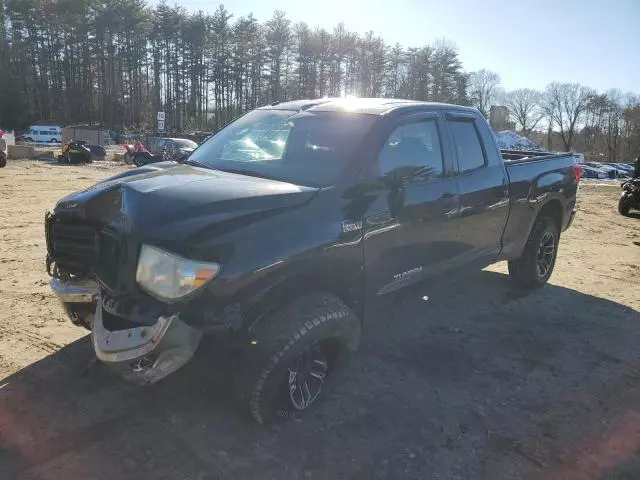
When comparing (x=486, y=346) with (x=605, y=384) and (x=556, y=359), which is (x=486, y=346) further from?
(x=605, y=384)

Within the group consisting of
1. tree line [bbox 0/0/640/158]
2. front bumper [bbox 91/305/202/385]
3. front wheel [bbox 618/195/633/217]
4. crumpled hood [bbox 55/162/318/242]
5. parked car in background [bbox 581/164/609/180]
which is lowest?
parked car in background [bbox 581/164/609/180]

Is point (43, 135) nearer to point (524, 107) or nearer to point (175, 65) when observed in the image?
point (175, 65)

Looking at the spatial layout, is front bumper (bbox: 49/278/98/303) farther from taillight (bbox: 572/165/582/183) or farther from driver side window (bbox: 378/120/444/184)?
taillight (bbox: 572/165/582/183)

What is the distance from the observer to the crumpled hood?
107 inches

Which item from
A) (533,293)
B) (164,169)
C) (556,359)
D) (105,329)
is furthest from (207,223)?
(533,293)

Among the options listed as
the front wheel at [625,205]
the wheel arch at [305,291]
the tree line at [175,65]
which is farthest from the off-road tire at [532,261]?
the tree line at [175,65]

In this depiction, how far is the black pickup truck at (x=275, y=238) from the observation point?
105 inches

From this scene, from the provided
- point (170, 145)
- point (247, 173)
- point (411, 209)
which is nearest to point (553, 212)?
point (411, 209)

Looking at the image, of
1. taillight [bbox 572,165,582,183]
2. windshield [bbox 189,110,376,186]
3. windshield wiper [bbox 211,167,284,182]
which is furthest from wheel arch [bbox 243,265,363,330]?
taillight [bbox 572,165,582,183]

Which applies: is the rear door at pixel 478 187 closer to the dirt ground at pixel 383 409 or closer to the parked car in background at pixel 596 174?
the dirt ground at pixel 383 409

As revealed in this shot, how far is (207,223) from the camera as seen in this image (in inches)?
107

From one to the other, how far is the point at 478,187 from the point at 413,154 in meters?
0.89

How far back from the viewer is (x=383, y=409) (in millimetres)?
3389

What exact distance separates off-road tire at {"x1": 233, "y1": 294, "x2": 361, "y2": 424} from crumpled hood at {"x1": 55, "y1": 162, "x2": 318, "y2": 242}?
1.90ft
